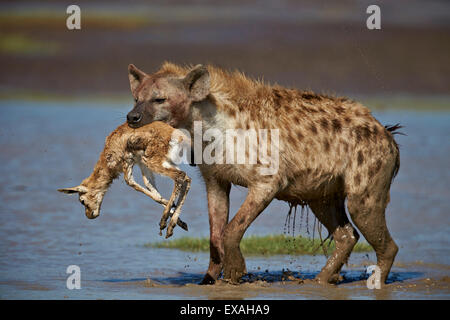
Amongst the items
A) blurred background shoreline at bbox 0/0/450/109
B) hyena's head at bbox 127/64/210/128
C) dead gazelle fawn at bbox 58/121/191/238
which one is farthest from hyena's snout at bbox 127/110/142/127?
blurred background shoreline at bbox 0/0/450/109

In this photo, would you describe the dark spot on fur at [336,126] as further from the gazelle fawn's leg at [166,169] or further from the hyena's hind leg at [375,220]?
the gazelle fawn's leg at [166,169]

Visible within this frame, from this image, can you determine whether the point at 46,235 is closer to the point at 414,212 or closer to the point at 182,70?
the point at 182,70

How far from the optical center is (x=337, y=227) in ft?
27.2

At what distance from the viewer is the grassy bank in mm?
9578

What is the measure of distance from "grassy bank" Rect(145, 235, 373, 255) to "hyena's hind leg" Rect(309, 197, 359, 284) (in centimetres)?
111

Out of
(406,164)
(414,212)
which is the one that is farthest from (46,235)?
(406,164)

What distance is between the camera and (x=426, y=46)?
2091 centimetres

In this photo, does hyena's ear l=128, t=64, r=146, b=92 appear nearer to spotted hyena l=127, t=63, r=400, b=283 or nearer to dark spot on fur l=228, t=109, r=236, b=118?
spotted hyena l=127, t=63, r=400, b=283

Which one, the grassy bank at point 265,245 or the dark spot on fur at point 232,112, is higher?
the dark spot on fur at point 232,112

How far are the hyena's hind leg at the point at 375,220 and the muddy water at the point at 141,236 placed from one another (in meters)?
0.23

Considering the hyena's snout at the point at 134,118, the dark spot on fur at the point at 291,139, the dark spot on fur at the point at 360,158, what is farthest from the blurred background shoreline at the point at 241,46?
the hyena's snout at the point at 134,118

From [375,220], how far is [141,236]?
3.04 m

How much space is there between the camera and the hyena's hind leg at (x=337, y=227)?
819 cm

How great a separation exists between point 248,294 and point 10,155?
796 cm
